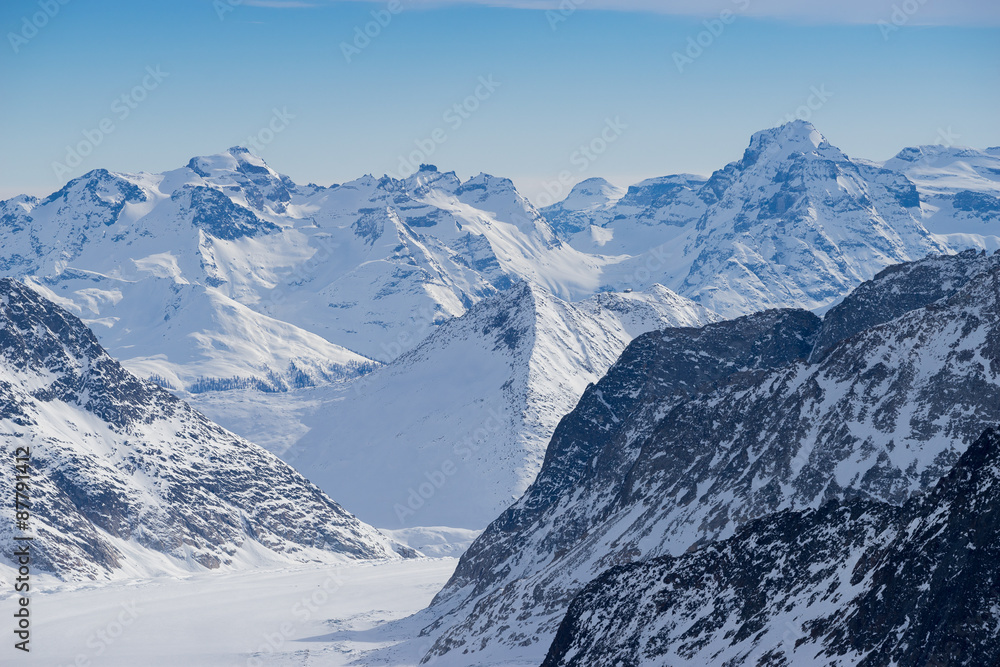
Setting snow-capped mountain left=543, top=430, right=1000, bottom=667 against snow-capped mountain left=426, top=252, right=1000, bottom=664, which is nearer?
snow-capped mountain left=543, top=430, right=1000, bottom=667

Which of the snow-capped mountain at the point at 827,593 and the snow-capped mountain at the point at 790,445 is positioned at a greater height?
the snow-capped mountain at the point at 827,593

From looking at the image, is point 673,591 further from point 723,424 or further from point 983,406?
point 723,424

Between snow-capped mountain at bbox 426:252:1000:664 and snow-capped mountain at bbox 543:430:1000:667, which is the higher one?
snow-capped mountain at bbox 543:430:1000:667

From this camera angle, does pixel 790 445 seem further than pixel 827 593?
Yes

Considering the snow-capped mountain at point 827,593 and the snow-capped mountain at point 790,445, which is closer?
the snow-capped mountain at point 827,593

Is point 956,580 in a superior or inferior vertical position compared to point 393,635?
superior

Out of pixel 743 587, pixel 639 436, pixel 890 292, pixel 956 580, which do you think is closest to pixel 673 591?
pixel 743 587

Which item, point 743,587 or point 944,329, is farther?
point 944,329

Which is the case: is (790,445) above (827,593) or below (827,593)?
below
